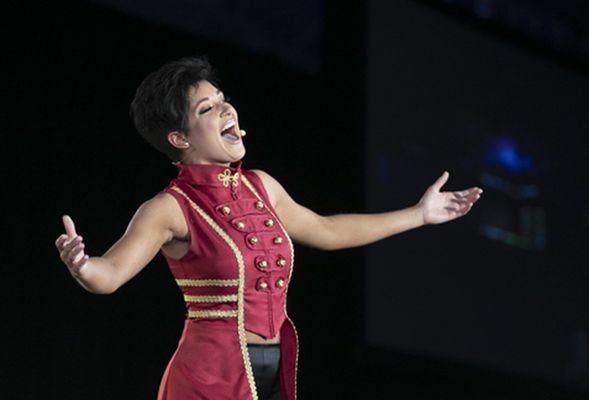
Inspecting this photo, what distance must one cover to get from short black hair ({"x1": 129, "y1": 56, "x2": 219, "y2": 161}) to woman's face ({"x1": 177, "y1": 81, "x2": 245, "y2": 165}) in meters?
0.02

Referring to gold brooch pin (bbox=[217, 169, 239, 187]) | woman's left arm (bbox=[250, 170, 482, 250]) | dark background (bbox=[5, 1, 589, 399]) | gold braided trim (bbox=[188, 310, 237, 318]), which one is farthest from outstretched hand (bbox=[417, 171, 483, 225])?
dark background (bbox=[5, 1, 589, 399])

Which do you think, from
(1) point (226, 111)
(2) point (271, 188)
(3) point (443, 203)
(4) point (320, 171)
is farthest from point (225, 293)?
(4) point (320, 171)

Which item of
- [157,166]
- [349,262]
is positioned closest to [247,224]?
[157,166]

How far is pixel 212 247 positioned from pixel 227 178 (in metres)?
0.20

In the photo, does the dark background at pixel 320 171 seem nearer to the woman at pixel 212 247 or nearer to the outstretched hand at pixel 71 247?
the woman at pixel 212 247

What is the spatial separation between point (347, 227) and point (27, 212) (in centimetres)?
156

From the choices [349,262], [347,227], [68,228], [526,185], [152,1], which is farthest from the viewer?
[526,185]

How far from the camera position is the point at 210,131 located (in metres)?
2.61

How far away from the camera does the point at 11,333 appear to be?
3.84 m

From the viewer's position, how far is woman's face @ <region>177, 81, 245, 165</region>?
2.62m

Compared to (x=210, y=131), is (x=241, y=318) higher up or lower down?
lower down

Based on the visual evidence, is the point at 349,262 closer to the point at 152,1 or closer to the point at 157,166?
the point at 157,166

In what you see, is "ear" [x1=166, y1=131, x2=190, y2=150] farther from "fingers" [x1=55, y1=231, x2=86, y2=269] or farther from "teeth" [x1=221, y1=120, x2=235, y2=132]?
Result: "fingers" [x1=55, y1=231, x2=86, y2=269]

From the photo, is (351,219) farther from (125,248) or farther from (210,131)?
(125,248)
